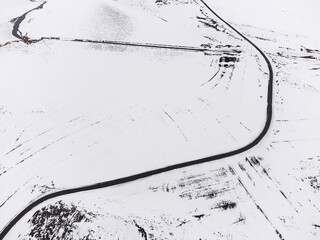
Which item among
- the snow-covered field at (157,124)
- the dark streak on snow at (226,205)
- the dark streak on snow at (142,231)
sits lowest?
the dark streak on snow at (142,231)

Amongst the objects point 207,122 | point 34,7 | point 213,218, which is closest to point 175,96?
point 207,122

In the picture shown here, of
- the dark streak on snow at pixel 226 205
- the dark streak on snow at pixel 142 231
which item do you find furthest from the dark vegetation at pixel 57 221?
the dark streak on snow at pixel 226 205

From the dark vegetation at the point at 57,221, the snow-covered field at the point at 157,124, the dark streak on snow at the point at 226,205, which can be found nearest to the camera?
the dark vegetation at the point at 57,221

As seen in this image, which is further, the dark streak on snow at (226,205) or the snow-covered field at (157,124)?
the dark streak on snow at (226,205)

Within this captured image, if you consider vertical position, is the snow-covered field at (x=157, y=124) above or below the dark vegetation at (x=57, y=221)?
above

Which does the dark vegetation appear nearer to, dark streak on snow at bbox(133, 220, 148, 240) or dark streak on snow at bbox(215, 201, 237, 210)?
dark streak on snow at bbox(133, 220, 148, 240)

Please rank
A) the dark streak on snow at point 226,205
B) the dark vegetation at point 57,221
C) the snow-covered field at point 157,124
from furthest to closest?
the dark streak on snow at point 226,205, the snow-covered field at point 157,124, the dark vegetation at point 57,221

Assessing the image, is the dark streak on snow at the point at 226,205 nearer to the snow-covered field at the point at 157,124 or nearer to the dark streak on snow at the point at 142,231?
the snow-covered field at the point at 157,124

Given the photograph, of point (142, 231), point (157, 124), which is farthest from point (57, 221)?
point (157, 124)

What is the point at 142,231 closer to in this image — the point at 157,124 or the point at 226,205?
the point at 226,205
